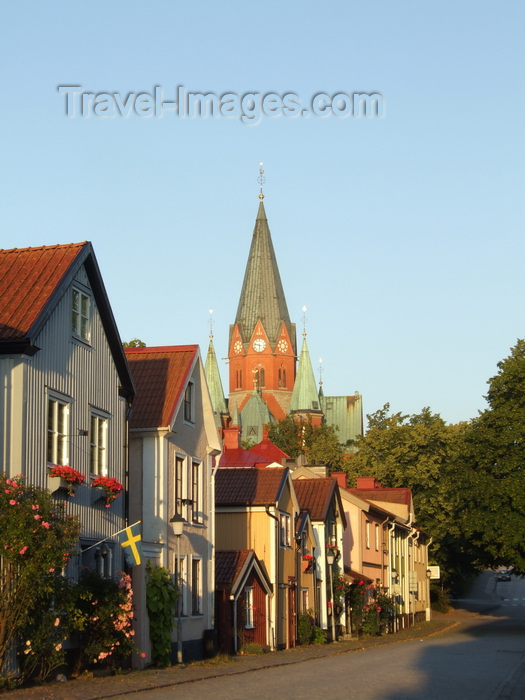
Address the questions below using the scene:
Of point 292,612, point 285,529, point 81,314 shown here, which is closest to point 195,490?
A: point 285,529

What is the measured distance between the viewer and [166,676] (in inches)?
863

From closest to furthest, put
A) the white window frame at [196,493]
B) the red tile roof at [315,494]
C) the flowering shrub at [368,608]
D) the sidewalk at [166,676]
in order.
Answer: the sidewalk at [166,676], the white window frame at [196,493], the red tile roof at [315,494], the flowering shrub at [368,608]

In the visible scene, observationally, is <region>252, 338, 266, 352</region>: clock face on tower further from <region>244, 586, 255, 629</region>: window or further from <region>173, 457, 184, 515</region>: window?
<region>173, 457, 184, 515</region>: window

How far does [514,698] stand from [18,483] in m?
8.86

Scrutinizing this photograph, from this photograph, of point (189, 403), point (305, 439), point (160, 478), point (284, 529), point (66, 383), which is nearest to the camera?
point (66, 383)

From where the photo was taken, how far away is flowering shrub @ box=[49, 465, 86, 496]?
2006 cm

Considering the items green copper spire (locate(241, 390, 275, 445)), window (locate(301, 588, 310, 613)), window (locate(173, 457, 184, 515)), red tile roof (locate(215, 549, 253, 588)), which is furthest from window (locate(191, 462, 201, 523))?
green copper spire (locate(241, 390, 275, 445))

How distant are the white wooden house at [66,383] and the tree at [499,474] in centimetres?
2450

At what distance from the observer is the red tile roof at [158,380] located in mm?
26281

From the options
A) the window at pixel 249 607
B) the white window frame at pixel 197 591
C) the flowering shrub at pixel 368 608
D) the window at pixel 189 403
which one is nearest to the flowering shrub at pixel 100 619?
the white window frame at pixel 197 591

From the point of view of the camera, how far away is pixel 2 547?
→ 17.0 meters

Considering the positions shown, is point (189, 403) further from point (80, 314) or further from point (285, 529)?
point (285, 529)

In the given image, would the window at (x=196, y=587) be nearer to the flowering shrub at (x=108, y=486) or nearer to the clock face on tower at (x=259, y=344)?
the flowering shrub at (x=108, y=486)

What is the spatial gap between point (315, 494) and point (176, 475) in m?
14.5
